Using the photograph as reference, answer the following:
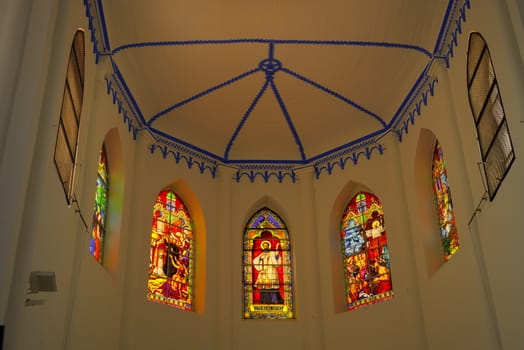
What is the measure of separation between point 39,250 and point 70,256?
5.19ft

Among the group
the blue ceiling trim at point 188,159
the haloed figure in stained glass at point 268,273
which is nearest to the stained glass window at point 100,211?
the blue ceiling trim at point 188,159

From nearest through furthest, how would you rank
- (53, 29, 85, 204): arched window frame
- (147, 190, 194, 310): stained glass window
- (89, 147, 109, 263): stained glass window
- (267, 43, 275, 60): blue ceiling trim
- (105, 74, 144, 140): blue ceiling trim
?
(53, 29, 85, 204): arched window frame, (89, 147, 109, 263): stained glass window, (105, 74, 144, 140): blue ceiling trim, (267, 43, 275, 60): blue ceiling trim, (147, 190, 194, 310): stained glass window

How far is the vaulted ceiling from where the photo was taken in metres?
10.7

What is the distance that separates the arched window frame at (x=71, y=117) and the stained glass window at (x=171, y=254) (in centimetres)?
382

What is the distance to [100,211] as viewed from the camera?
36.8ft

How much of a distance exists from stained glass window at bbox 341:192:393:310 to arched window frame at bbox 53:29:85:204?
6.32 meters

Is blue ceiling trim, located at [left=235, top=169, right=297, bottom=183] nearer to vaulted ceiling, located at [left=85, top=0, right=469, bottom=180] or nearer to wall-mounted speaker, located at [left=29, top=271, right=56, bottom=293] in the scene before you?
vaulted ceiling, located at [left=85, top=0, right=469, bottom=180]

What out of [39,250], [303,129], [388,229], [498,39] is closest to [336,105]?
[303,129]

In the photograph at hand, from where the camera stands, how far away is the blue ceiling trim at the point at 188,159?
1315 centimetres

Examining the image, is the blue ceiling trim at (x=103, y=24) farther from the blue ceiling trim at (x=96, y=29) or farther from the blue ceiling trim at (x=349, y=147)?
the blue ceiling trim at (x=349, y=147)

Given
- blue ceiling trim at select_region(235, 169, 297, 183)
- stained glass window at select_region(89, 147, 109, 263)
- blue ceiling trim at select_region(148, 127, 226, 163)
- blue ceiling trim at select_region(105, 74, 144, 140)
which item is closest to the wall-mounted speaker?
stained glass window at select_region(89, 147, 109, 263)

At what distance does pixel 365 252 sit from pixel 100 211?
5215 mm

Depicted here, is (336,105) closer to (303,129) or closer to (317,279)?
(303,129)

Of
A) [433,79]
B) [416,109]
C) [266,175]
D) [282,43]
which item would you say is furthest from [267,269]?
[433,79]
